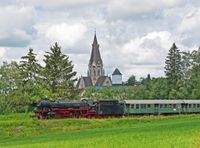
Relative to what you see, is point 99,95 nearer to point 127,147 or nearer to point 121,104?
point 121,104

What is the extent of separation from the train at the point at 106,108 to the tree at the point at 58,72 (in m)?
16.8

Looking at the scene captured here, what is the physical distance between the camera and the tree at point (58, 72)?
307 feet

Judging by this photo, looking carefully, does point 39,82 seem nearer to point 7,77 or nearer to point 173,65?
point 7,77

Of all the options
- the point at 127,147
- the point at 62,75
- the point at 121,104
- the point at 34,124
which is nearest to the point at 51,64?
the point at 62,75

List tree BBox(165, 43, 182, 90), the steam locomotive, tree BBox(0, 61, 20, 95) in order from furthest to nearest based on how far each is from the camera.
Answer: tree BBox(165, 43, 182, 90)
tree BBox(0, 61, 20, 95)
the steam locomotive

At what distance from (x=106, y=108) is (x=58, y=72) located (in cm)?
2209

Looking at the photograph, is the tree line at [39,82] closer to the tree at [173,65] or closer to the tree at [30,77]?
the tree at [30,77]

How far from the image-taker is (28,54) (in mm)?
90312

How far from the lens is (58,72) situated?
95.1 m

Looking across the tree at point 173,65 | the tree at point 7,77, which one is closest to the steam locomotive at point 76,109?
the tree at point 7,77

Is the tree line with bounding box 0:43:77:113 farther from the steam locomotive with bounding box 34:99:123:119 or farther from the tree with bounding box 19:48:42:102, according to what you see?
the steam locomotive with bounding box 34:99:123:119

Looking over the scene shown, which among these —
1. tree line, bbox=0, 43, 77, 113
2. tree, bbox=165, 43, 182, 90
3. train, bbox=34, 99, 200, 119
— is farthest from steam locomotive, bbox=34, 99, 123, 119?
tree, bbox=165, 43, 182, 90

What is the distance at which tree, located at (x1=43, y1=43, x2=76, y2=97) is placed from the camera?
93.5m

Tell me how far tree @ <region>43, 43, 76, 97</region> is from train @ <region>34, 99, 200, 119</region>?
662 inches
